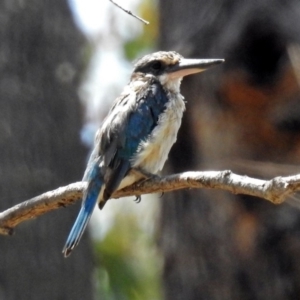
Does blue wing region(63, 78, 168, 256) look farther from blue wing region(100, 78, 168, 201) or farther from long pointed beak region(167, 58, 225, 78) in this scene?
long pointed beak region(167, 58, 225, 78)

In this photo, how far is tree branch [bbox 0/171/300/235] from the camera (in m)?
3.42

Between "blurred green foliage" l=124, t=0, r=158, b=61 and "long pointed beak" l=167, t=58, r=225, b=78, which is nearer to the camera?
"long pointed beak" l=167, t=58, r=225, b=78

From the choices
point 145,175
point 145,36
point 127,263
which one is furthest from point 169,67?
point 145,36

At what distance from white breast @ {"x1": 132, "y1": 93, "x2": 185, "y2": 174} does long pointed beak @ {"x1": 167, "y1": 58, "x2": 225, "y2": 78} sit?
0.82ft

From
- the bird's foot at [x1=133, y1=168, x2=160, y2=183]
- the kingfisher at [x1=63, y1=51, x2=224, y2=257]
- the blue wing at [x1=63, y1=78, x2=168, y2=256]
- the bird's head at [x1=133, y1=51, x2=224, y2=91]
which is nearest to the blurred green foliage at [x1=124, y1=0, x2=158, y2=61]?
the bird's head at [x1=133, y1=51, x2=224, y2=91]

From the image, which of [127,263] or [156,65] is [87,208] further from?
[127,263]

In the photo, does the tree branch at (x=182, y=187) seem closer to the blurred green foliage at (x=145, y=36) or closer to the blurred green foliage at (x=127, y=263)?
the blurred green foliage at (x=127, y=263)

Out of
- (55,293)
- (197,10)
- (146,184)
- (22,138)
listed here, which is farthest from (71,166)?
(146,184)

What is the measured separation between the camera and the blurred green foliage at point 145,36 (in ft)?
29.3

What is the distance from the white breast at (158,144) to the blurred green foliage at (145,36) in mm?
3664

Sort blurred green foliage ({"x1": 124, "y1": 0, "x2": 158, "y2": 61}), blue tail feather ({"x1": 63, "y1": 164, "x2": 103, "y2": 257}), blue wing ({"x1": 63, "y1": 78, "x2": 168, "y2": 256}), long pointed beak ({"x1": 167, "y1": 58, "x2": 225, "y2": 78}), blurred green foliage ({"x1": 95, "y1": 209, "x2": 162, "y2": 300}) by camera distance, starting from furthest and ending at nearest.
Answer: blurred green foliage ({"x1": 124, "y1": 0, "x2": 158, "y2": 61})
blurred green foliage ({"x1": 95, "y1": 209, "x2": 162, "y2": 300})
long pointed beak ({"x1": 167, "y1": 58, "x2": 225, "y2": 78})
blue wing ({"x1": 63, "y1": 78, "x2": 168, "y2": 256})
blue tail feather ({"x1": 63, "y1": 164, "x2": 103, "y2": 257})

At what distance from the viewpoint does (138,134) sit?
201 inches

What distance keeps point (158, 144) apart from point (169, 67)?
609mm

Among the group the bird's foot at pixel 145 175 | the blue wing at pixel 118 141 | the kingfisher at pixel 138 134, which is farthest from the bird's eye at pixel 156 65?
the bird's foot at pixel 145 175
